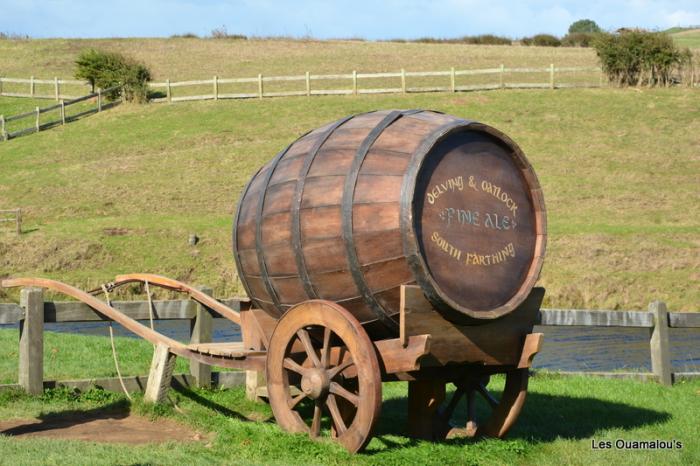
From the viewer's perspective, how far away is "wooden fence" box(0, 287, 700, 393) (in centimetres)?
870

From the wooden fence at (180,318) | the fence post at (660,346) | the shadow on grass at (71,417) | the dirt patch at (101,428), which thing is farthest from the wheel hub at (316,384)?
the fence post at (660,346)

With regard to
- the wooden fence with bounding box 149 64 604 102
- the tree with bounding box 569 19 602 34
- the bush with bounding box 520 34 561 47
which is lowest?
the wooden fence with bounding box 149 64 604 102

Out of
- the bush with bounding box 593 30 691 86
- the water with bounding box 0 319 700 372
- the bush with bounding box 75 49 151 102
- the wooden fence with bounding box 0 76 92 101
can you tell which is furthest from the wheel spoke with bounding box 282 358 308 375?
the wooden fence with bounding box 0 76 92 101

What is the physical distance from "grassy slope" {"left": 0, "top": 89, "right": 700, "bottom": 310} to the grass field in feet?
32.6

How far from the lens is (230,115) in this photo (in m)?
38.6

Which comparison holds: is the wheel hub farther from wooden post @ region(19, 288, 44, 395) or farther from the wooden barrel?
wooden post @ region(19, 288, 44, 395)

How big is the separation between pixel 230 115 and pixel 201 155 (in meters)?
6.35

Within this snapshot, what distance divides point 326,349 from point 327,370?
17cm

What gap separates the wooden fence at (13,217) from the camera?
23938mm

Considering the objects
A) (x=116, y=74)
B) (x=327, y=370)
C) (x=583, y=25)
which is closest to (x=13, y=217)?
(x=116, y=74)

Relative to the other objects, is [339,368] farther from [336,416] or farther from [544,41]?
[544,41]

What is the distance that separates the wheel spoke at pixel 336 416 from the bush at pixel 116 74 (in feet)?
123

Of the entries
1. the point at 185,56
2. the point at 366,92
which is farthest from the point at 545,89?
the point at 185,56

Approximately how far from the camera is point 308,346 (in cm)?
679
